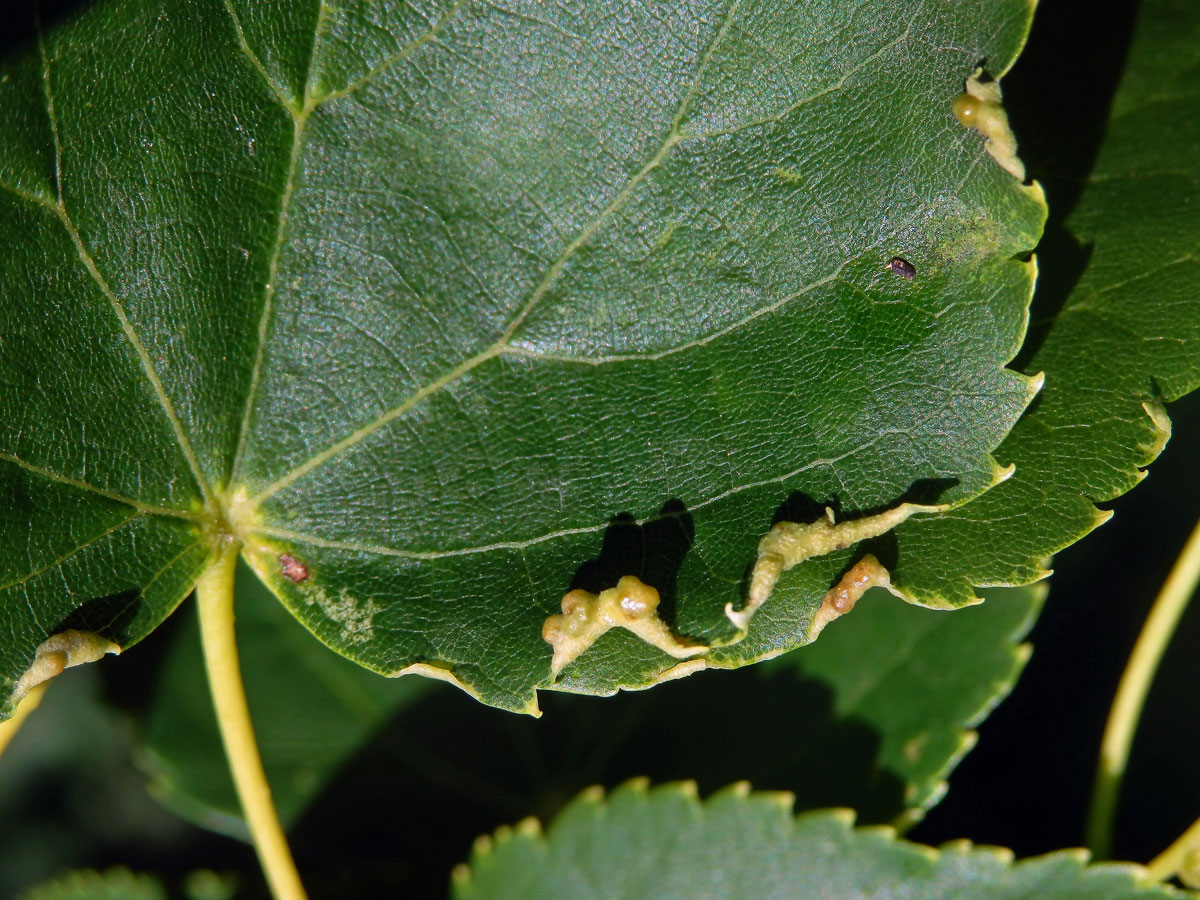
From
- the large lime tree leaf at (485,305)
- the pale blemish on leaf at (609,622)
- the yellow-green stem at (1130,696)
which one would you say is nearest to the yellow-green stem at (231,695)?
the large lime tree leaf at (485,305)

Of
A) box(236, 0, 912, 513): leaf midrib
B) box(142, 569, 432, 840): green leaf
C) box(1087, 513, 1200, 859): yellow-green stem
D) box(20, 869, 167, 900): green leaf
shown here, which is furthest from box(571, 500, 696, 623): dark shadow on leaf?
box(20, 869, 167, 900): green leaf

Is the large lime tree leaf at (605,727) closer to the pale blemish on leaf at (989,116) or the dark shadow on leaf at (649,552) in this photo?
the dark shadow on leaf at (649,552)

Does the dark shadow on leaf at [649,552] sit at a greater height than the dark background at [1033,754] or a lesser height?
greater

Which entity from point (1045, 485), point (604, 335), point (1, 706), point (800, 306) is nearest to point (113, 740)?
point (1, 706)

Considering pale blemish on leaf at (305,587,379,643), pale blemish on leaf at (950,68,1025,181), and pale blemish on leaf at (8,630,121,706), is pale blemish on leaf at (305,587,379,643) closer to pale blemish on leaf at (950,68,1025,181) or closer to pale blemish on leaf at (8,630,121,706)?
pale blemish on leaf at (8,630,121,706)

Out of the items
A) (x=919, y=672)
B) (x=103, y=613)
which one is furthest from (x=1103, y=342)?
(x=103, y=613)

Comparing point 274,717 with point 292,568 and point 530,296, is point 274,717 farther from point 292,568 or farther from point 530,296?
point 530,296

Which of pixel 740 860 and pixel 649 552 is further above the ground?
pixel 649 552
